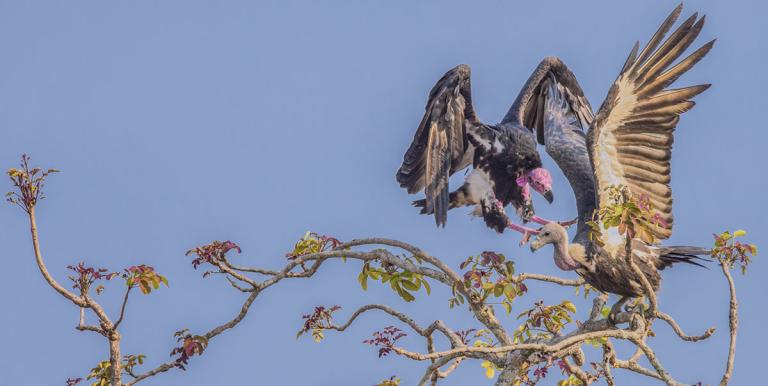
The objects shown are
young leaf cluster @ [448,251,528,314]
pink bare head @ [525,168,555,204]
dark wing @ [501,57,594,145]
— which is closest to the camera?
young leaf cluster @ [448,251,528,314]

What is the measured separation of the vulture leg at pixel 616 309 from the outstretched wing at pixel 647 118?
655 millimetres

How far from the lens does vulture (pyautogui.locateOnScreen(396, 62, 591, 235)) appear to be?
30.6 ft

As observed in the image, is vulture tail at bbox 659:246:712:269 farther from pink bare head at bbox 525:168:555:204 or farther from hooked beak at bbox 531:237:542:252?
pink bare head at bbox 525:168:555:204

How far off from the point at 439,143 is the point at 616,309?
2.58 metres

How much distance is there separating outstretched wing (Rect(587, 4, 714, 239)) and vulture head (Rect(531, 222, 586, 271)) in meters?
0.34

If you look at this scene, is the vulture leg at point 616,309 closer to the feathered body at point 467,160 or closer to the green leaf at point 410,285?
the green leaf at point 410,285

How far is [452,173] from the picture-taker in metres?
10.3

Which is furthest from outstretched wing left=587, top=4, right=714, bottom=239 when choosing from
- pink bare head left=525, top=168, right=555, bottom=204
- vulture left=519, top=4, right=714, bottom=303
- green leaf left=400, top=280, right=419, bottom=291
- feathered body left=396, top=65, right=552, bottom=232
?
pink bare head left=525, top=168, right=555, bottom=204

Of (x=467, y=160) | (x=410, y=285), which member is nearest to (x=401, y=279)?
(x=410, y=285)

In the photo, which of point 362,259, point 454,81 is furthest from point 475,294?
point 454,81

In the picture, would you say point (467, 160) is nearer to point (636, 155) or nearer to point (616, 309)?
point (636, 155)

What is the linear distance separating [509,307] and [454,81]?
3.05 meters

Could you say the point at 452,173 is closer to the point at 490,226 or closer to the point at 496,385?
the point at 490,226

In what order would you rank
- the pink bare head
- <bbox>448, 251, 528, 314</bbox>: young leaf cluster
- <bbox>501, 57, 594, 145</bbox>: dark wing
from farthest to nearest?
<bbox>501, 57, 594, 145</bbox>: dark wing, the pink bare head, <bbox>448, 251, 528, 314</bbox>: young leaf cluster
